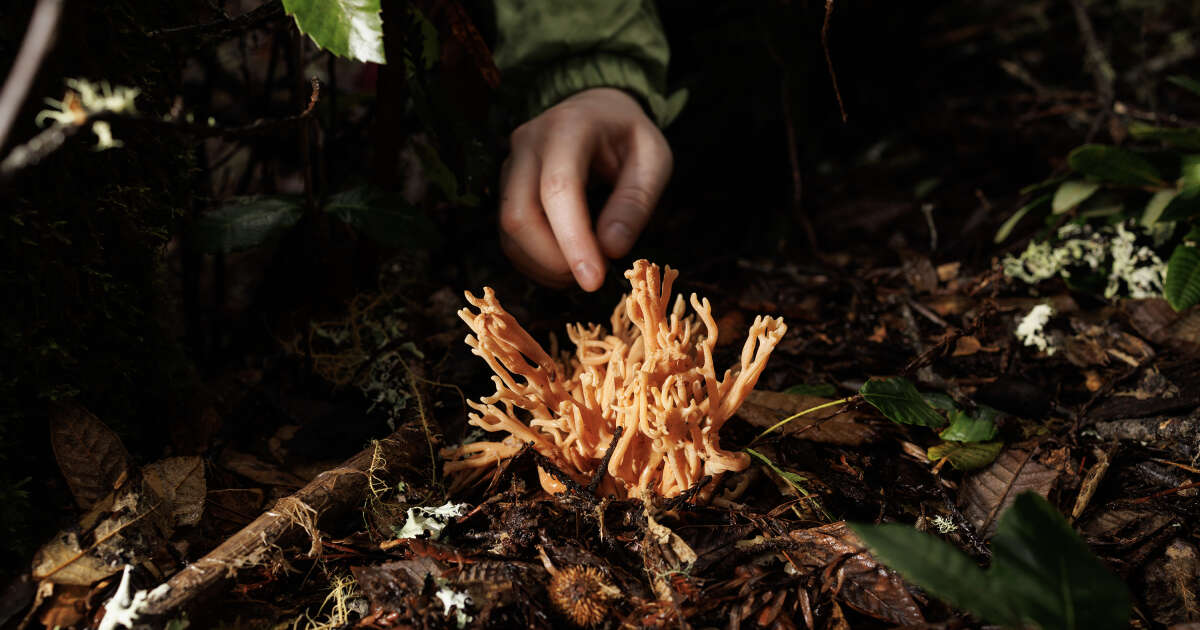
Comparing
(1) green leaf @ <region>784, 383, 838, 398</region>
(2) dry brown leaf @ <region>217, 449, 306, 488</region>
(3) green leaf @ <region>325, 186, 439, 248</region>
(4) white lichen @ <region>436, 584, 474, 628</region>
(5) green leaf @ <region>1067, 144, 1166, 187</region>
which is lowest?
(1) green leaf @ <region>784, 383, 838, 398</region>

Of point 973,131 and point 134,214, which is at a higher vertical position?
point 134,214

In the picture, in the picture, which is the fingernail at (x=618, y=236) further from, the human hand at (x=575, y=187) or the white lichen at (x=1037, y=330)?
the white lichen at (x=1037, y=330)

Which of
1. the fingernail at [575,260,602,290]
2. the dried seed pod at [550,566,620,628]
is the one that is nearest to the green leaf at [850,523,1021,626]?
the dried seed pod at [550,566,620,628]

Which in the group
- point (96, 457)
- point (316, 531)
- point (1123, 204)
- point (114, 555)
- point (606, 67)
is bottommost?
point (1123, 204)

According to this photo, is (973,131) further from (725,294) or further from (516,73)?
(516,73)

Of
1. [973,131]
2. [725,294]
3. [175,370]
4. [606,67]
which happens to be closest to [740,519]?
[725,294]

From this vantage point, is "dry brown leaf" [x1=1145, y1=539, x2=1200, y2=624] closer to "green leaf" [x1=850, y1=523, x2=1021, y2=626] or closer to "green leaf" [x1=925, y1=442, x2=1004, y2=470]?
"green leaf" [x1=925, y1=442, x2=1004, y2=470]

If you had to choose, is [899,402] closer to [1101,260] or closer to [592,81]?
[1101,260]

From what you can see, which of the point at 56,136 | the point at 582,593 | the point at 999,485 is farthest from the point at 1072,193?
the point at 56,136
